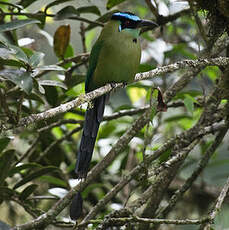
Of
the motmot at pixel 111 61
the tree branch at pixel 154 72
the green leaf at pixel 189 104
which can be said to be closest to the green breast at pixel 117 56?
the motmot at pixel 111 61

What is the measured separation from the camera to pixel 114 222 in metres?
1.74

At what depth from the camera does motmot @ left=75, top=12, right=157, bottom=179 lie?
89.0 inches

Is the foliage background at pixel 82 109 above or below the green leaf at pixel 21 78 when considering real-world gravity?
below

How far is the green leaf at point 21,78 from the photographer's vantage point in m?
1.46

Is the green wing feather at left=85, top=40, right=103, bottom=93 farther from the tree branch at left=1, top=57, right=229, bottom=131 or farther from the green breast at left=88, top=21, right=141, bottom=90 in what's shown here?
the tree branch at left=1, top=57, right=229, bottom=131

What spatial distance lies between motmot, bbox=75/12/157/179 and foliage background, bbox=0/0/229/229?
0.36 ft

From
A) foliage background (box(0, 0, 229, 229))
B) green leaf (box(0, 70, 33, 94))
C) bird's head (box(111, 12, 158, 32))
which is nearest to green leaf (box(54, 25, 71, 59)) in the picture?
foliage background (box(0, 0, 229, 229))

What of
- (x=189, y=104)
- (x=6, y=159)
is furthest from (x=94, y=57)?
(x=6, y=159)

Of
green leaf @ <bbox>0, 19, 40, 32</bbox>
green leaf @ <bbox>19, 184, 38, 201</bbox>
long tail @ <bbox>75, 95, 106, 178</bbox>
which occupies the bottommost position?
green leaf @ <bbox>19, 184, 38, 201</bbox>

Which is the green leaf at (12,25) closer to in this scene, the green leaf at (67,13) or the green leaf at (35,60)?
the green leaf at (35,60)

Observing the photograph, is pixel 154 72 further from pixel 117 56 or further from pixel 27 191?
pixel 27 191

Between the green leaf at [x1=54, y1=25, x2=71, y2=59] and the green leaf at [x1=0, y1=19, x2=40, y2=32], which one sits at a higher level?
the green leaf at [x1=0, y1=19, x2=40, y2=32]

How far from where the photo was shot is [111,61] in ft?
7.57

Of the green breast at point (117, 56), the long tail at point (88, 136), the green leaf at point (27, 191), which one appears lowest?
the green leaf at point (27, 191)
